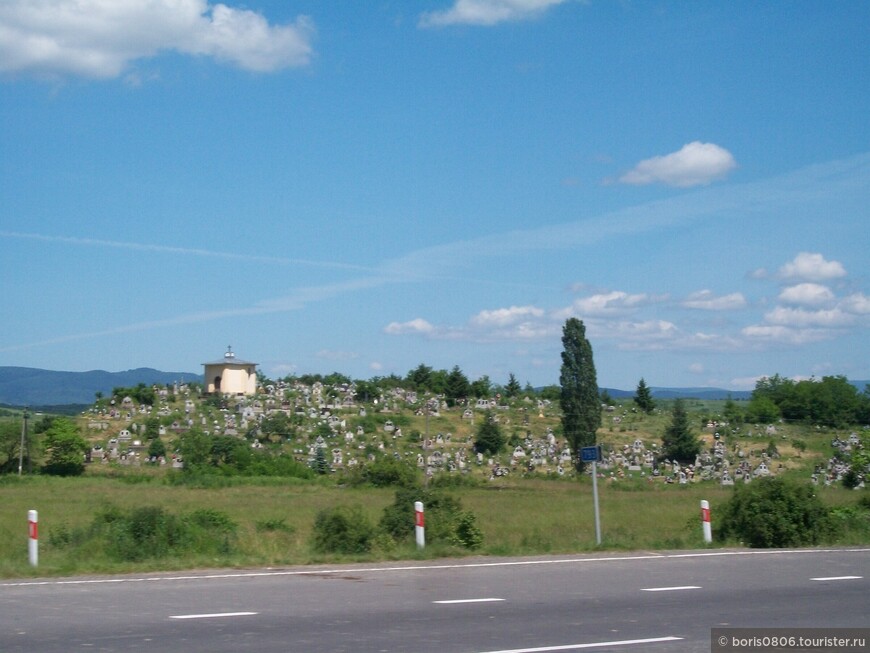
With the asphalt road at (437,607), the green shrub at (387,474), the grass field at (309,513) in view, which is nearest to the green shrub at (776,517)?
the grass field at (309,513)

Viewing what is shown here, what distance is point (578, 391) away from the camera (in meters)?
66.9

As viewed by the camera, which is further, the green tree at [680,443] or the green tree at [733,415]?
the green tree at [733,415]

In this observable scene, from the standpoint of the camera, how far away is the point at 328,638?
1065 centimetres

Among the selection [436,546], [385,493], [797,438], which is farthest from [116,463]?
[436,546]

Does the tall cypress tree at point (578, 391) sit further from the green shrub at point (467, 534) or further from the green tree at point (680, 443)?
the green shrub at point (467, 534)

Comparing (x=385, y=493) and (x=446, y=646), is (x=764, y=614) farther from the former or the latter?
(x=385, y=493)

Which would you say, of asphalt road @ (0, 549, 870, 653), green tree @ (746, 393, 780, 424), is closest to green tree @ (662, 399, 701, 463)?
green tree @ (746, 393, 780, 424)

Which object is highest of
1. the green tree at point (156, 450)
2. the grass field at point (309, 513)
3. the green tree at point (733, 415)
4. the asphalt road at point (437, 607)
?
the green tree at point (733, 415)

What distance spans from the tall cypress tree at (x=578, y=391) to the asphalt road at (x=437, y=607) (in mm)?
47353

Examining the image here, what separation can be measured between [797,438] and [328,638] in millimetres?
71012

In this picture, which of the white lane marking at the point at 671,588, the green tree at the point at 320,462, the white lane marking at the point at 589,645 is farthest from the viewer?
the green tree at the point at 320,462

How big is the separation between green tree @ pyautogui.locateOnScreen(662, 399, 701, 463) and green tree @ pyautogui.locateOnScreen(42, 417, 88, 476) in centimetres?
3988

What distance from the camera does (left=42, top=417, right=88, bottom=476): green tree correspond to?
226 ft

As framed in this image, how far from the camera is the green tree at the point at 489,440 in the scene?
7288 cm
